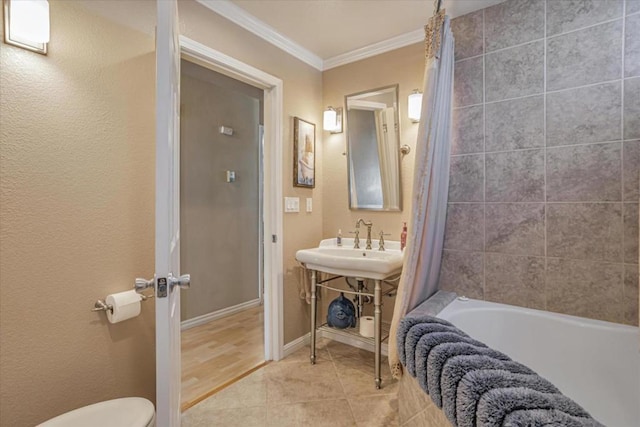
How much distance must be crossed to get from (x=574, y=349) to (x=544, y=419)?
113 centimetres

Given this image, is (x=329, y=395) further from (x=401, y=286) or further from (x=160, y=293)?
(x=160, y=293)

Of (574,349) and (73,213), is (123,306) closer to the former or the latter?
(73,213)

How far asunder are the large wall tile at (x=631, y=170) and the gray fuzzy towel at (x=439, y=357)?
1.15 metres

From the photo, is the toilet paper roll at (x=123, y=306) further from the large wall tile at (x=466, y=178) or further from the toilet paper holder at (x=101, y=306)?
the large wall tile at (x=466, y=178)

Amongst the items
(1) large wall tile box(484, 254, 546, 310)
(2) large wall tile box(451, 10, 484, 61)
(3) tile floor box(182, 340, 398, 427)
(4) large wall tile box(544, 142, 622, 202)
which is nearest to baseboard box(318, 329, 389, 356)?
(3) tile floor box(182, 340, 398, 427)

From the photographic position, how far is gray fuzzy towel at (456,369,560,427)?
877 mm

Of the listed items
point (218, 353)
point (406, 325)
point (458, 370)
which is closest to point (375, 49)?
point (406, 325)

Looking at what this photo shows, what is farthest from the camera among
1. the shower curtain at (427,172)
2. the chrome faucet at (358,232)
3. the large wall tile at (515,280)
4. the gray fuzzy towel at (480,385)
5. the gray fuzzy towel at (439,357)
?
the chrome faucet at (358,232)

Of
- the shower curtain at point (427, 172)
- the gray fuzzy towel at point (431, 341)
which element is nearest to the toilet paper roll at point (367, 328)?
the shower curtain at point (427, 172)

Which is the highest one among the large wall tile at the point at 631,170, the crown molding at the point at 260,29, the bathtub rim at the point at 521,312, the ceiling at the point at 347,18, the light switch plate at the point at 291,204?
the ceiling at the point at 347,18

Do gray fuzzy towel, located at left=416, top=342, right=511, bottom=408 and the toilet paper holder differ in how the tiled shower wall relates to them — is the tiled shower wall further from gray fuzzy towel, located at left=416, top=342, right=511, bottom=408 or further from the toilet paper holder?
the toilet paper holder

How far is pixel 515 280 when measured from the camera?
184 centimetres

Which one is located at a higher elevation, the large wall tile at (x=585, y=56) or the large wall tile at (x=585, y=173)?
the large wall tile at (x=585, y=56)

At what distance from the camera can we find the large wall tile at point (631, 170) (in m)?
1.52
